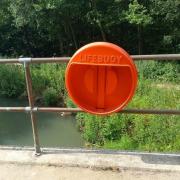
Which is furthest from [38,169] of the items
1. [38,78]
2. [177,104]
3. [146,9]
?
[146,9]

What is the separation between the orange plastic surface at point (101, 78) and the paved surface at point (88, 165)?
43 centimetres

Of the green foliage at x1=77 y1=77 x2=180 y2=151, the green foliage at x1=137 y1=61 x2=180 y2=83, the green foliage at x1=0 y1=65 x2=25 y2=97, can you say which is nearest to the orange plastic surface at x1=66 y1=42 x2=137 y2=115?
the green foliage at x1=77 y1=77 x2=180 y2=151

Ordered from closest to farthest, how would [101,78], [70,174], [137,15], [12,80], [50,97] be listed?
[101,78], [70,174], [50,97], [12,80], [137,15]

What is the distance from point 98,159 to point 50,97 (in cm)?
1054

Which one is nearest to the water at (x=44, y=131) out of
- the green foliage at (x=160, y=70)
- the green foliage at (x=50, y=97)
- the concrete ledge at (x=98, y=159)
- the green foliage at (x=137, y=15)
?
the green foliage at (x=50, y=97)

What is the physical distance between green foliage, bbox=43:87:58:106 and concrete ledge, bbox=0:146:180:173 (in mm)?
10236

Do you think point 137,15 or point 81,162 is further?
point 137,15

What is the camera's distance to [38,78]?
14.4 meters

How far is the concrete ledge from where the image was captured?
3119mm

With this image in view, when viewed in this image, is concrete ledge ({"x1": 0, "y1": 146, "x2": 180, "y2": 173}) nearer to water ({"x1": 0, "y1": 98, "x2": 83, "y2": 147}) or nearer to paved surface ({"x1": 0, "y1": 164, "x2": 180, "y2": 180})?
paved surface ({"x1": 0, "y1": 164, "x2": 180, "y2": 180})

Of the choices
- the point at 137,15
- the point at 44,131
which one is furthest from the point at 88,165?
the point at 137,15

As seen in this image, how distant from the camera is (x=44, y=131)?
12.2m

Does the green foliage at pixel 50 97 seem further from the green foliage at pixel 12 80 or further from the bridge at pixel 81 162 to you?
the bridge at pixel 81 162

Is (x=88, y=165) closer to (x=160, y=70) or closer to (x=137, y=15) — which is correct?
(x=160, y=70)
